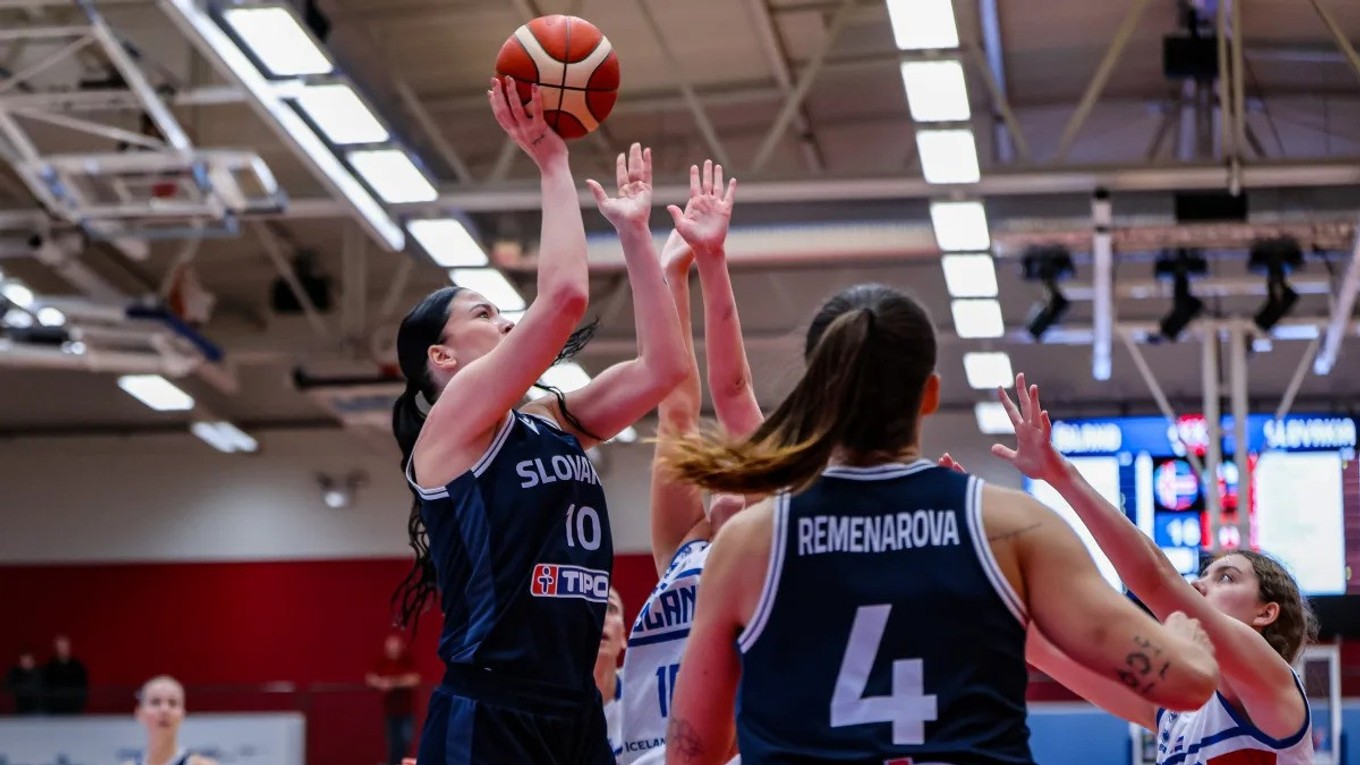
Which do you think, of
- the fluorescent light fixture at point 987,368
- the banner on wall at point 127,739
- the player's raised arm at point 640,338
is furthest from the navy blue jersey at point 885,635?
the fluorescent light fixture at point 987,368

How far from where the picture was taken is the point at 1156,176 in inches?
486

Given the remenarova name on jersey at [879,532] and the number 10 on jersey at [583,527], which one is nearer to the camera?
the remenarova name on jersey at [879,532]

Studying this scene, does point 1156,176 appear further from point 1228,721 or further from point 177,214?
point 1228,721

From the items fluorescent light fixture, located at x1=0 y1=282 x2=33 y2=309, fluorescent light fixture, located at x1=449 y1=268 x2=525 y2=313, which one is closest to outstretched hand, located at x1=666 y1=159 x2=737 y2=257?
fluorescent light fixture, located at x1=449 y1=268 x2=525 y2=313

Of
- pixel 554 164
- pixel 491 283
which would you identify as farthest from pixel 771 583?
pixel 491 283

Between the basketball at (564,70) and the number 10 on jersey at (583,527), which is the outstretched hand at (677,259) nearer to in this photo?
the basketball at (564,70)

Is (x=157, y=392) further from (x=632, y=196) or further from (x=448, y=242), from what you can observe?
(x=632, y=196)

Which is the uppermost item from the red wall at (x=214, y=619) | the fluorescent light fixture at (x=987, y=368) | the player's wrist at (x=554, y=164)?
the fluorescent light fixture at (x=987, y=368)

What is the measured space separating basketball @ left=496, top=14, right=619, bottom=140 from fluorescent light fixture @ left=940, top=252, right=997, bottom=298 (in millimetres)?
8677

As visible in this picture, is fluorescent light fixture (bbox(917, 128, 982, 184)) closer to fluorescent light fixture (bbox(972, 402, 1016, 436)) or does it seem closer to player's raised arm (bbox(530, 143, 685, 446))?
fluorescent light fixture (bbox(972, 402, 1016, 436))

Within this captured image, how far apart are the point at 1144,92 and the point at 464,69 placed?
5.95 meters

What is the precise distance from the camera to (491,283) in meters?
13.8

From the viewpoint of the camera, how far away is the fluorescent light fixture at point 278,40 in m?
9.30

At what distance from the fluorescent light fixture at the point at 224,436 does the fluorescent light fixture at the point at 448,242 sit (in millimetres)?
8679
